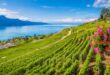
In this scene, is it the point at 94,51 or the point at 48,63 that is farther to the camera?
the point at 94,51

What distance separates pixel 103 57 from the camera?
43188mm

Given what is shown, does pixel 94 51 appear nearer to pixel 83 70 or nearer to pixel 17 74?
pixel 83 70

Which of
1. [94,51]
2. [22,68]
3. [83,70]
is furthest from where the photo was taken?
[94,51]

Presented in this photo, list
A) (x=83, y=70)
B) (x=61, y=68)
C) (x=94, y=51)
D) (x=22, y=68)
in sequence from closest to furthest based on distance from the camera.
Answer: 1. (x=83, y=70)
2. (x=61, y=68)
3. (x=22, y=68)
4. (x=94, y=51)

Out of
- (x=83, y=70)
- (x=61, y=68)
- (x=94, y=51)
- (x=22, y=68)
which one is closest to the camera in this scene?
(x=83, y=70)

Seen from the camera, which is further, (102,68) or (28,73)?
(28,73)

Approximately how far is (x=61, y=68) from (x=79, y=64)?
134 inches

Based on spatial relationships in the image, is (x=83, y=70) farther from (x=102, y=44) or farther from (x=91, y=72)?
(x=102, y=44)

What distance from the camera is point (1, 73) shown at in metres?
41.8

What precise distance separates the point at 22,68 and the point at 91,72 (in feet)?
39.7

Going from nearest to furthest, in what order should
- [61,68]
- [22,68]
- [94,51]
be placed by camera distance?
1. [61,68]
2. [22,68]
3. [94,51]

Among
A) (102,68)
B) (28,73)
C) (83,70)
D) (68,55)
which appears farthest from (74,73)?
(68,55)

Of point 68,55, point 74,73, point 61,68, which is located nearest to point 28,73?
point 61,68

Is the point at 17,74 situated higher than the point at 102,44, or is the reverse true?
the point at 102,44
